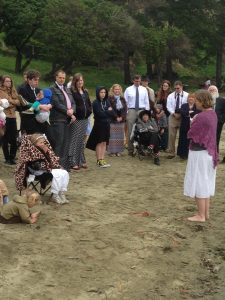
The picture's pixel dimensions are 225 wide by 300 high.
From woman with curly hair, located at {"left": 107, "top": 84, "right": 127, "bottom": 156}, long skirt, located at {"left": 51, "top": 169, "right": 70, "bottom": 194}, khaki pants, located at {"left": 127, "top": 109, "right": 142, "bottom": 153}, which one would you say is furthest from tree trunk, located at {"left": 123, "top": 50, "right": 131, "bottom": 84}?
long skirt, located at {"left": 51, "top": 169, "right": 70, "bottom": 194}

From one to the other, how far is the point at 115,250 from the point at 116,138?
18.8 ft

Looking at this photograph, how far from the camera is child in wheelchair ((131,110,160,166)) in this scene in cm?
1062

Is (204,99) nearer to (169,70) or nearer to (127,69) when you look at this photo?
(127,69)

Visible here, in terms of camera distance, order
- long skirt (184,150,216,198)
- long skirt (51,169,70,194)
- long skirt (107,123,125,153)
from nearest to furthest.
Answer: long skirt (184,150,216,198)
long skirt (51,169,70,194)
long skirt (107,123,125,153)

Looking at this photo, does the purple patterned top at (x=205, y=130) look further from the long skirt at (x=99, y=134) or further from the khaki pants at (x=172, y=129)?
the khaki pants at (x=172, y=129)

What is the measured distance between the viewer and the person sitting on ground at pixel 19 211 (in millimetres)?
6070

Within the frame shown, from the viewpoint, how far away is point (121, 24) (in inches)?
1272

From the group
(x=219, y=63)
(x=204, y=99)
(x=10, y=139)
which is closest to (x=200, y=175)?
(x=204, y=99)

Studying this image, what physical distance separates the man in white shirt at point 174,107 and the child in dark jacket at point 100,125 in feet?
6.38

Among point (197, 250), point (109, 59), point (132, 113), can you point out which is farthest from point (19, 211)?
point (109, 59)

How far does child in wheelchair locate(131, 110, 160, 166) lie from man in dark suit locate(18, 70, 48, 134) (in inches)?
110

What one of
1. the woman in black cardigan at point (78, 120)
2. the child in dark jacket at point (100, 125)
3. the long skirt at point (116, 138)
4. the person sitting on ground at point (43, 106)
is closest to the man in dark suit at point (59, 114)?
the person sitting on ground at point (43, 106)

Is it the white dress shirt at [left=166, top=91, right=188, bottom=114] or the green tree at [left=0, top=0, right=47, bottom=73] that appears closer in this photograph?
the white dress shirt at [left=166, top=91, right=188, bottom=114]

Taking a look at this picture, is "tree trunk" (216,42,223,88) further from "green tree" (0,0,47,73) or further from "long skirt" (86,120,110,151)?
"long skirt" (86,120,110,151)
